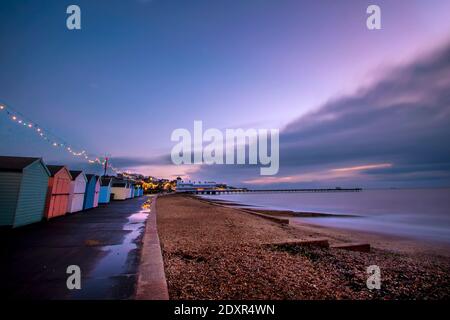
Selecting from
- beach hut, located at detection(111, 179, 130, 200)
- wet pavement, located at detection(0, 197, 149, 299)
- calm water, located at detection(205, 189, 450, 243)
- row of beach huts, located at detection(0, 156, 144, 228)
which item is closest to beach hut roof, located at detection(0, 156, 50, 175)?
row of beach huts, located at detection(0, 156, 144, 228)

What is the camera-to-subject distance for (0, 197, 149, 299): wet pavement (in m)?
3.88

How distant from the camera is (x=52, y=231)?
9.18 m

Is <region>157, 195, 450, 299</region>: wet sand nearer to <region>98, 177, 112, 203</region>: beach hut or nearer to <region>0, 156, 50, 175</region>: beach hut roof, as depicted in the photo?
<region>0, 156, 50, 175</region>: beach hut roof

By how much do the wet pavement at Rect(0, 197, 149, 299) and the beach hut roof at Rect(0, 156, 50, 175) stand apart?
9.42 ft

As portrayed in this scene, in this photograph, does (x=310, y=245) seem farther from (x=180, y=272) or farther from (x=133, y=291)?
(x=133, y=291)

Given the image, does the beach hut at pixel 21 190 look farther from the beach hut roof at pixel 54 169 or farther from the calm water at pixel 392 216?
the calm water at pixel 392 216

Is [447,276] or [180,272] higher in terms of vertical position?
[180,272]

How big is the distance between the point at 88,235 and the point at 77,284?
524 centimetres

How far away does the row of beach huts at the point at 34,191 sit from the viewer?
31.1 feet

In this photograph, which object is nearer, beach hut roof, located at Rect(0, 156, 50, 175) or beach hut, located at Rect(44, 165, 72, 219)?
beach hut roof, located at Rect(0, 156, 50, 175)

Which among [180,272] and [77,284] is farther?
[180,272]
